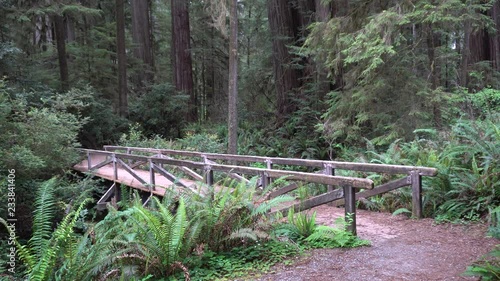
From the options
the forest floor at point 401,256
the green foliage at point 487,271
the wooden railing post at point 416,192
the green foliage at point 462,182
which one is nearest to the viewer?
the green foliage at point 487,271

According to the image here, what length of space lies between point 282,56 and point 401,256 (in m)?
14.0

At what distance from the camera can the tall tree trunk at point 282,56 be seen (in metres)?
16.9

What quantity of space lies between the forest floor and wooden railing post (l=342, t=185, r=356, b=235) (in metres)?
0.32

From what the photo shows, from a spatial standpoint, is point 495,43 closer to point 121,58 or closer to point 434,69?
point 434,69

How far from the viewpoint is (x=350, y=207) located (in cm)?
459

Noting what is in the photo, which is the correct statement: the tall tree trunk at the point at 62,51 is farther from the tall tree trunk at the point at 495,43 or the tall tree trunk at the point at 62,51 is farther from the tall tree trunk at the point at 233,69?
the tall tree trunk at the point at 495,43

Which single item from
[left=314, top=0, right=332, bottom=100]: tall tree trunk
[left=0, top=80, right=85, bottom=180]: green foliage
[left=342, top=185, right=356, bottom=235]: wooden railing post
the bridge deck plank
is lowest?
the bridge deck plank

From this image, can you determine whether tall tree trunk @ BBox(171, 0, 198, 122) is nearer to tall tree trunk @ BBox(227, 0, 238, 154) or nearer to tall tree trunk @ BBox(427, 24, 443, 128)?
tall tree trunk @ BBox(227, 0, 238, 154)

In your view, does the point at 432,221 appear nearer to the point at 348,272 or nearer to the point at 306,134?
the point at 348,272

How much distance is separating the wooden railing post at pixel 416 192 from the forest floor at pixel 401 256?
261mm

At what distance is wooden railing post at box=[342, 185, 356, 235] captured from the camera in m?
4.56

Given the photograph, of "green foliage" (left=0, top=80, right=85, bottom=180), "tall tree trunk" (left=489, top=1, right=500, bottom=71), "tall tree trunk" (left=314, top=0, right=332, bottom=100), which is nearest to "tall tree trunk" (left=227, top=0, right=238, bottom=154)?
"tall tree trunk" (left=314, top=0, right=332, bottom=100)

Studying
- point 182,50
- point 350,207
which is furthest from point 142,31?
point 350,207

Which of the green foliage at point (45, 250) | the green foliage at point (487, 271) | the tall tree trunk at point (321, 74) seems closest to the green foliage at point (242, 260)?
the green foliage at point (45, 250)
